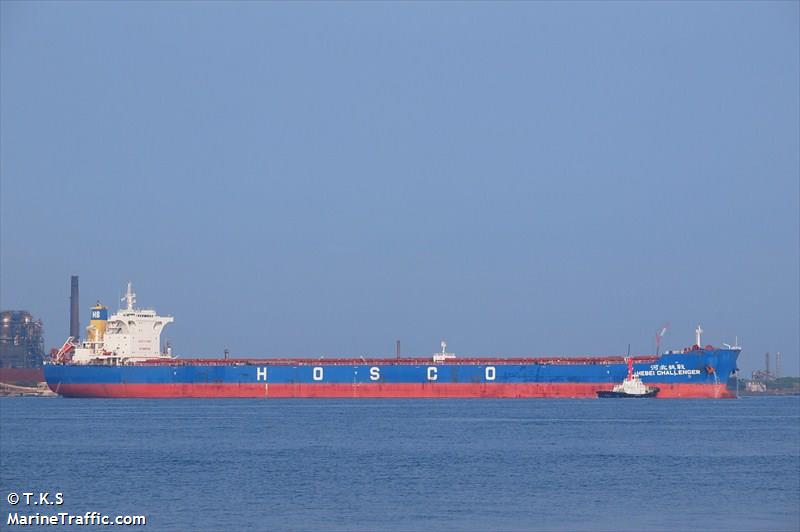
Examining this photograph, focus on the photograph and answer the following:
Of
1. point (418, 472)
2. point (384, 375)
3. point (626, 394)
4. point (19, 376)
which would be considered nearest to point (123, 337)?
point (384, 375)

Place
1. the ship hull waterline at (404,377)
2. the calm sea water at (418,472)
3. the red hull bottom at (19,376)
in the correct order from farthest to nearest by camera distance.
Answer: the red hull bottom at (19,376)
the ship hull waterline at (404,377)
the calm sea water at (418,472)

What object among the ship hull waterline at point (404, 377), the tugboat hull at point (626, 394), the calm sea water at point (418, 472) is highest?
the ship hull waterline at point (404, 377)

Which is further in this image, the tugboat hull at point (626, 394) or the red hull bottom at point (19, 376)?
the red hull bottom at point (19, 376)

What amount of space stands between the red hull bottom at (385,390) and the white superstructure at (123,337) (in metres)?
2.67

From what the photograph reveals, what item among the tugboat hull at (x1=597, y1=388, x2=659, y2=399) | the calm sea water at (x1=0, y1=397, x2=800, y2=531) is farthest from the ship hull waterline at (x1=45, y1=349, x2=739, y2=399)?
the calm sea water at (x1=0, y1=397, x2=800, y2=531)

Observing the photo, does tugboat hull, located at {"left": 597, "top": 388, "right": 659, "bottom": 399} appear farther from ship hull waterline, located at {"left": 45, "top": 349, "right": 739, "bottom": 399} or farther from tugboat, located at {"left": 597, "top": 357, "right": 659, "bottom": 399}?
ship hull waterline, located at {"left": 45, "top": 349, "right": 739, "bottom": 399}

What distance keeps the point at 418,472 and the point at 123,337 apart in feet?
169

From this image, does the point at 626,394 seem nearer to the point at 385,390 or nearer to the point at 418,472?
the point at 385,390

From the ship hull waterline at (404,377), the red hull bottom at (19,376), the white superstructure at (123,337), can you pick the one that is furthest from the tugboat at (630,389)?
the red hull bottom at (19,376)

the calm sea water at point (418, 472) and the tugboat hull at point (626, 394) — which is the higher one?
the tugboat hull at point (626, 394)

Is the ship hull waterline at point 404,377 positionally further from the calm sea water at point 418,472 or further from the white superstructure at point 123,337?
the calm sea water at point 418,472

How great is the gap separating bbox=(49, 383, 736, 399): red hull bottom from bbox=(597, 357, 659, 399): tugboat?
0.71 meters

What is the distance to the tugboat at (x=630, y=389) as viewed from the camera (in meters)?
70.7

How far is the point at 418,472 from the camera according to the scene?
1330 inches
